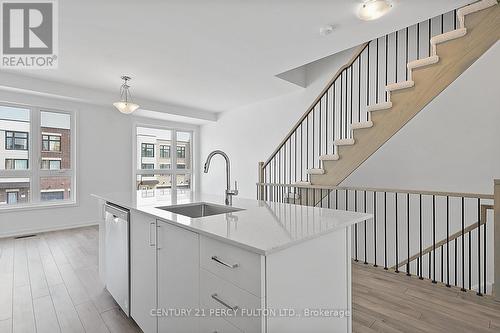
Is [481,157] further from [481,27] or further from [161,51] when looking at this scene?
[161,51]

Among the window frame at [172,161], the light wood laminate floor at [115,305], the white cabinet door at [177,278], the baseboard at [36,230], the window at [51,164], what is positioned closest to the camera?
the white cabinet door at [177,278]

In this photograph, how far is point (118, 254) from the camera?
2.01 m

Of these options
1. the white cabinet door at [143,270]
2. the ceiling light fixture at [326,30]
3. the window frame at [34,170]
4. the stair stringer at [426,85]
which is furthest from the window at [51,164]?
the ceiling light fixture at [326,30]

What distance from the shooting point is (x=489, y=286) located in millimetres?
3102

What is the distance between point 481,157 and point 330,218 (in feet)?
9.71

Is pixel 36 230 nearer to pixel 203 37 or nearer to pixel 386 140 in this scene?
pixel 203 37

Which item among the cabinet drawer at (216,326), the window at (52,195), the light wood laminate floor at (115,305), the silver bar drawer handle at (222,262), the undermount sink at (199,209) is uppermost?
the undermount sink at (199,209)

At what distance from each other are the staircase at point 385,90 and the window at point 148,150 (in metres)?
3.20

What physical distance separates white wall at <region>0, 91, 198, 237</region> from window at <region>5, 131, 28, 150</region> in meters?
0.57

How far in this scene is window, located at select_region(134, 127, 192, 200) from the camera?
616 cm

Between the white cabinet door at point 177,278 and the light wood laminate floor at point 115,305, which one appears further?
the light wood laminate floor at point 115,305

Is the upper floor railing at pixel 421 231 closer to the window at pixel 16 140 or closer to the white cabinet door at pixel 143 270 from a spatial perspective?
the white cabinet door at pixel 143 270

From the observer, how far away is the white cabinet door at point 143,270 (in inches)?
62.9

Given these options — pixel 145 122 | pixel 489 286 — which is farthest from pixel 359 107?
pixel 145 122
